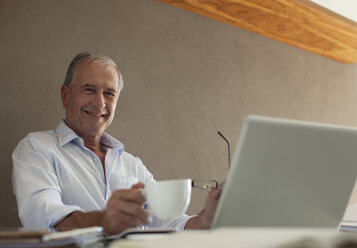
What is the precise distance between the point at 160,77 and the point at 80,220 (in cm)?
136

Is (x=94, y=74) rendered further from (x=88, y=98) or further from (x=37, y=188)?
(x=37, y=188)

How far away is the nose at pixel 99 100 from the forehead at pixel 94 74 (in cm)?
5

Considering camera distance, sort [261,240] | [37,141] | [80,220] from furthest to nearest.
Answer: [37,141] → [80,220] → [261,240]

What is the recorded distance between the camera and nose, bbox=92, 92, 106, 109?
6.32 ft

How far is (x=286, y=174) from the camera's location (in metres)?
0.87

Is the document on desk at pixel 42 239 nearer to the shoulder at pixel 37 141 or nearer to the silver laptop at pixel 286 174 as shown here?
the silver laptop at pixel 286 174

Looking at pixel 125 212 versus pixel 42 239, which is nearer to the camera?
pixel 42 239

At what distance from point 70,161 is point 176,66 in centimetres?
103

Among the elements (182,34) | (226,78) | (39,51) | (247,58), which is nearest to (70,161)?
(39,51)

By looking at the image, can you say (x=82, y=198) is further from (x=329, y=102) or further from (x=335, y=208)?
(x=329, y=102)

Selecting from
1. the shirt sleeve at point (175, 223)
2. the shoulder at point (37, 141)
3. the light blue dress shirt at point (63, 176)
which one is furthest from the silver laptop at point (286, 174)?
the shoulder at point (37, 141)

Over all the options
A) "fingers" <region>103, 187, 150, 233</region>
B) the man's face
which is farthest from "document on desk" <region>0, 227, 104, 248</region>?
the man's face

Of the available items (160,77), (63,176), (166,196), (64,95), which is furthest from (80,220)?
(160,77)

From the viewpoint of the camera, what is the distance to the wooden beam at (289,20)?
99.8 inches
